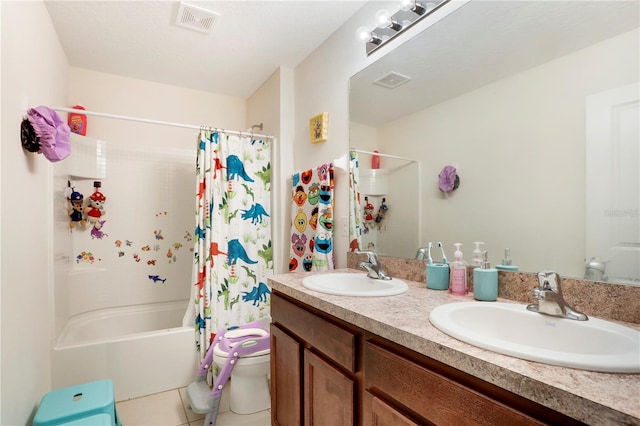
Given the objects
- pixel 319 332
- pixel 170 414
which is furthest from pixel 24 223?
pixel 319 332

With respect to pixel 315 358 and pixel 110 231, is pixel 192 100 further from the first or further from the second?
pixel 315 358

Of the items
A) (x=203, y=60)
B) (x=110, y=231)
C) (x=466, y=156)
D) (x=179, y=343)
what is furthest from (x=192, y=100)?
(x=466, y=156)

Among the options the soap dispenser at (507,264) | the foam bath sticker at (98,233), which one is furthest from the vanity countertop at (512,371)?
the foam bath sticker at (98,233)

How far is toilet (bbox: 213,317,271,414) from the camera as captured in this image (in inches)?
71.9

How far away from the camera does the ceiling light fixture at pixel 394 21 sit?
1469 mm

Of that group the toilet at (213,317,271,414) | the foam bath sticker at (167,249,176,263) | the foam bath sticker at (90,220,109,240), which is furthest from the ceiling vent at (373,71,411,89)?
the foam bath sticker at (90,220,109,240)

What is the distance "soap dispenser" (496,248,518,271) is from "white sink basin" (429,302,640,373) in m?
0.19

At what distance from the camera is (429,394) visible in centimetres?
74

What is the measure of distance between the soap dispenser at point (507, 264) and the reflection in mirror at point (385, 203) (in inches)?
15.9

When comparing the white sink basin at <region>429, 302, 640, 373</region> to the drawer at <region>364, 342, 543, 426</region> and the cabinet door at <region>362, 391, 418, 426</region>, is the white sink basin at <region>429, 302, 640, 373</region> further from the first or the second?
the cabinet door at <region>362, 391, 418, 426</region>

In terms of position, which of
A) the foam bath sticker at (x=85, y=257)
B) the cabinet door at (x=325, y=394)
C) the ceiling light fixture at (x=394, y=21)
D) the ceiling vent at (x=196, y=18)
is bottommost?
the cabinet door at (x=325, y=394)

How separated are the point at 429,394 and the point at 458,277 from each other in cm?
55

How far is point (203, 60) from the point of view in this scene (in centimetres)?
247

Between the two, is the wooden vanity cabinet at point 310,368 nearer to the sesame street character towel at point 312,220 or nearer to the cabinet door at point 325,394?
the cabinet door at point 325,394
